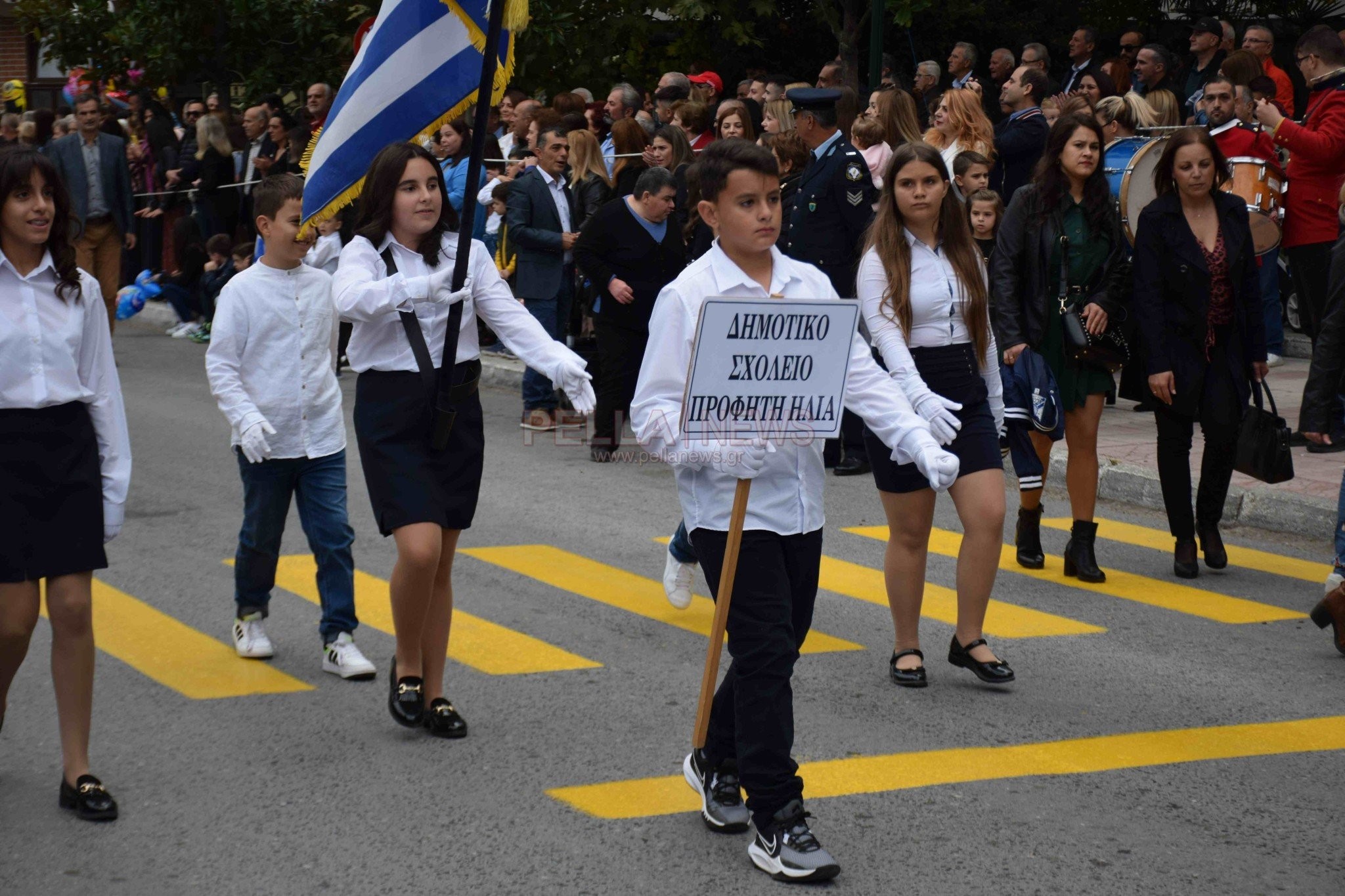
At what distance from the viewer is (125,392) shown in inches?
561

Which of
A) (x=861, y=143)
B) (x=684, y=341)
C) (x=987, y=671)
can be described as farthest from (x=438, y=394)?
(x=861, y=143)

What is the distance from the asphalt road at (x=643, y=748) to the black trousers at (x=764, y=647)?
28 cm

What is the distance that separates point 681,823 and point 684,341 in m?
1.41

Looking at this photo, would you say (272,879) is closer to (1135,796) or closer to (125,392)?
(1135,796)

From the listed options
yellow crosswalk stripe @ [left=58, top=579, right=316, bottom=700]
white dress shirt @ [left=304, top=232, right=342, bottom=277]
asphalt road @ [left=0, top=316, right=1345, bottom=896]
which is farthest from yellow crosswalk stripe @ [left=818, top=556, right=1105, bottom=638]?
white dress shirt @ [left=304, top=232, right=342, bottom=277]

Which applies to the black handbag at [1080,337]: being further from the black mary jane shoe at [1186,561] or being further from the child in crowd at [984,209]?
the child in crowd at [984,209]

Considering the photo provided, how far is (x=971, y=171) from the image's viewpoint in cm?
1008

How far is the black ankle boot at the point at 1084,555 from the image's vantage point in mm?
8133

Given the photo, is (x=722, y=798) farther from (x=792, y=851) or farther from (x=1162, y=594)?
(x=1162, y=594)

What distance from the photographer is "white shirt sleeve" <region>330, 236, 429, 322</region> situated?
5277mm

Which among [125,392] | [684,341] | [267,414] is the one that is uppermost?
[684,341]

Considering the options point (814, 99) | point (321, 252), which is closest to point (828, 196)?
point (814, 99)

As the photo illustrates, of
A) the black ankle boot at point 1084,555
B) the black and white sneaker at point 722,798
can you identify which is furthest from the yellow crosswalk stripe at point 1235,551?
the black and white sneaker at point 722,798

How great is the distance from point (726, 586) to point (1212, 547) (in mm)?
4630
